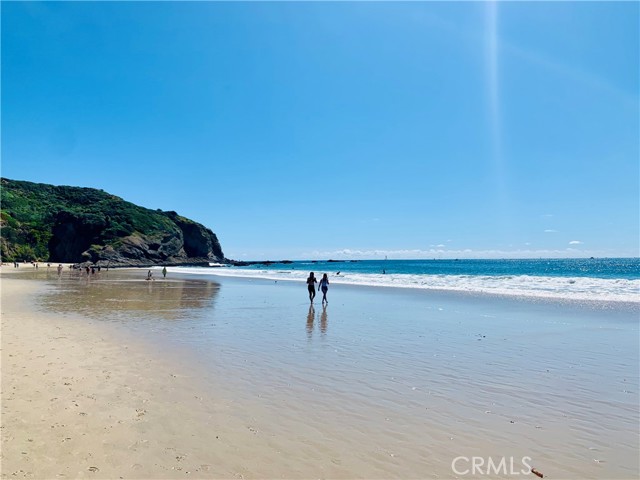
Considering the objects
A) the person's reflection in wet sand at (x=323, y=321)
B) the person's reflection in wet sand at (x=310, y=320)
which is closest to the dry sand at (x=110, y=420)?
the person's reflection in wet sand at (x=310, y=320)

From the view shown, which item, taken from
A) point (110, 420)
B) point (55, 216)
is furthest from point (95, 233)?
point (110, 420)

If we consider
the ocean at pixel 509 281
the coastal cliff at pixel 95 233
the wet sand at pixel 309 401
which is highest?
the coastal cliff at pixel 95 233

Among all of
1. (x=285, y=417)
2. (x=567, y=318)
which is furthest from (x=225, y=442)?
(x=567, y=318)

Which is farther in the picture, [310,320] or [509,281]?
[509,281]

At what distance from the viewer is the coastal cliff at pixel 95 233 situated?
362 ft

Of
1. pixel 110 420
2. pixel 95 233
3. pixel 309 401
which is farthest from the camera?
pixel 95 233

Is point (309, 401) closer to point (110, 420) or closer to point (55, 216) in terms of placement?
point (110, 420)

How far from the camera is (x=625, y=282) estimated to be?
40.2 m

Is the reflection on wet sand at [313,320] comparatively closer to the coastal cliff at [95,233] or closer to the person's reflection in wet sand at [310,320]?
the person's reflection in wet sand at [310,320]

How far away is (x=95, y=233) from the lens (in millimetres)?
118188

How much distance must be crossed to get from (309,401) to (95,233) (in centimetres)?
12938

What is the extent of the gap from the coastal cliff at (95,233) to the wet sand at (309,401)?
108 meters

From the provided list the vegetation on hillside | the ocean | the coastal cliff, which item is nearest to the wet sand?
the ocean

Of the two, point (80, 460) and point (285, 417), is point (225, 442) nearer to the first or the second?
point (285, 417)
